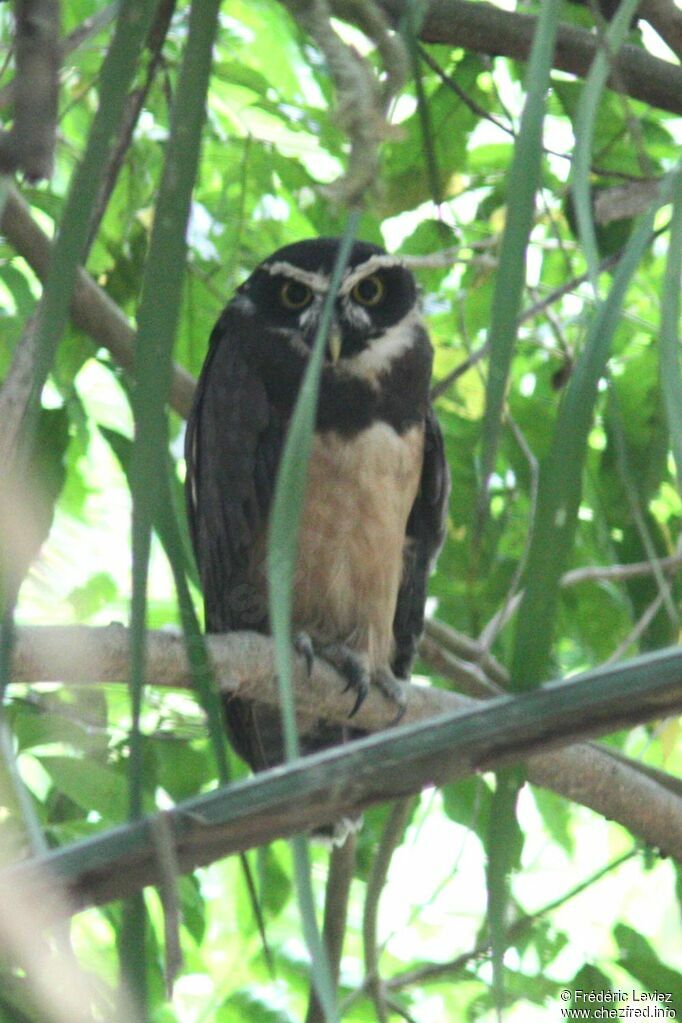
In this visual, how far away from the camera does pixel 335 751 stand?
785mm

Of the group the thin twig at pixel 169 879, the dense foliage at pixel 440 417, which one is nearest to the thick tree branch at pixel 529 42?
the dense foliage at pixel 440 417

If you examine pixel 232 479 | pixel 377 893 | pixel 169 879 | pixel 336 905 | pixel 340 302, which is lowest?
pixel 336 905

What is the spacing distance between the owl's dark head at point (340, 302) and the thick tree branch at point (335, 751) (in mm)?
853

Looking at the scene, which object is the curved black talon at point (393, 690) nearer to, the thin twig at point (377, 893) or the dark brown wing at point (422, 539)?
the thin twig at point (377, 893)

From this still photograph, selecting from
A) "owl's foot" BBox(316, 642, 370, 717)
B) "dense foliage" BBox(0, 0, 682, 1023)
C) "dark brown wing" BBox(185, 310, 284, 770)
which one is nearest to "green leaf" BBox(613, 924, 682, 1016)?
"dense foliage" BBox(0, 0, 682, 1023)

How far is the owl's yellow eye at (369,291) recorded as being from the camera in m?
3.50

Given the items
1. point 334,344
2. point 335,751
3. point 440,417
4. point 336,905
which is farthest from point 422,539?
point 335,751

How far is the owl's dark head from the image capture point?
3322mm

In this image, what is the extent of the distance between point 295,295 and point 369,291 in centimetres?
23

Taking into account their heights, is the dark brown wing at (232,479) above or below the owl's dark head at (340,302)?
below

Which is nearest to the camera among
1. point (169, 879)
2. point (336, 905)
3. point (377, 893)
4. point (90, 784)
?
point (169, 879)

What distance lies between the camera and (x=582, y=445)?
0.83 m

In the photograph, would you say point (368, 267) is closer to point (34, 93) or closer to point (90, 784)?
point (90, 784)

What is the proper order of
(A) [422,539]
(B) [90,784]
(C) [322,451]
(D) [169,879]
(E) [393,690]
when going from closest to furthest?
(D) [169,879], (B) [90,784], (E) [393,690], (C) [322,451], (A) [422,539]
